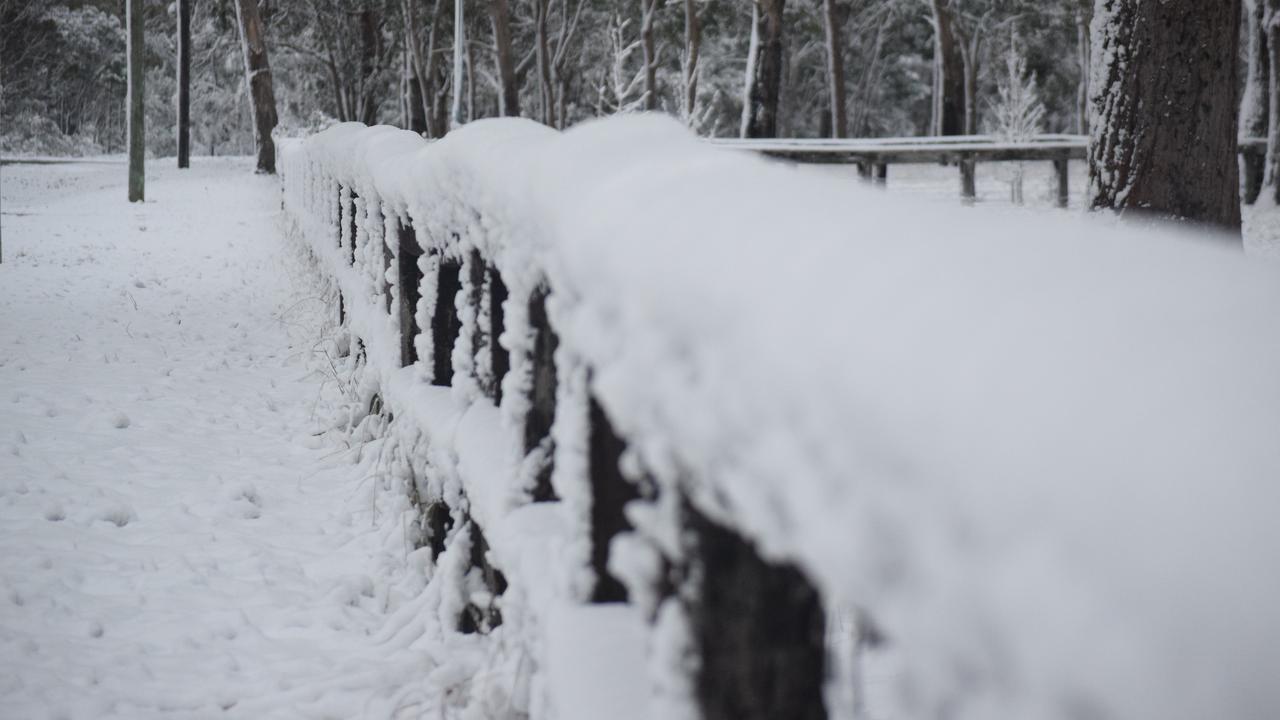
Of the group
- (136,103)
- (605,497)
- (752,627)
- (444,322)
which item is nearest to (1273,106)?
(444,322)

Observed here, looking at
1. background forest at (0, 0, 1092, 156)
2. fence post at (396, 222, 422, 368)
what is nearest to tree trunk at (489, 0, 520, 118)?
background forest at (0, 0, 1092, 156)

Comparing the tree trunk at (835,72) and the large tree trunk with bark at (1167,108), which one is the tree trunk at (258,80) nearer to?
the tree trunk at (835,72)

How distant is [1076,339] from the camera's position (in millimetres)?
840

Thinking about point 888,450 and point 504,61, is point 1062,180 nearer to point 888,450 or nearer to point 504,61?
point 504,61

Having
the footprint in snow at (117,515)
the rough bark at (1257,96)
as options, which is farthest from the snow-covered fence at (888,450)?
→ the rough bark at (1257,96)

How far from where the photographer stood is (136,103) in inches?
782

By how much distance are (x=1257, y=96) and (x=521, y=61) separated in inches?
1263

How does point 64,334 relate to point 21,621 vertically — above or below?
above

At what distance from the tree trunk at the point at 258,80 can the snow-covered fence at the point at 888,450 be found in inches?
1064

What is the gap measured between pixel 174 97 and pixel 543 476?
68497 mm

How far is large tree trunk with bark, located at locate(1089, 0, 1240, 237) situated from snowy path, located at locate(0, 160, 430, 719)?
4.63 metres

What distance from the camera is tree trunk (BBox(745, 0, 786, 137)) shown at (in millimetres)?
24625

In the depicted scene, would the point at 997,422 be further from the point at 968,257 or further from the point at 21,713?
the point at 21,713

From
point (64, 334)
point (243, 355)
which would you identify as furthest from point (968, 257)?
point (64, 334)
